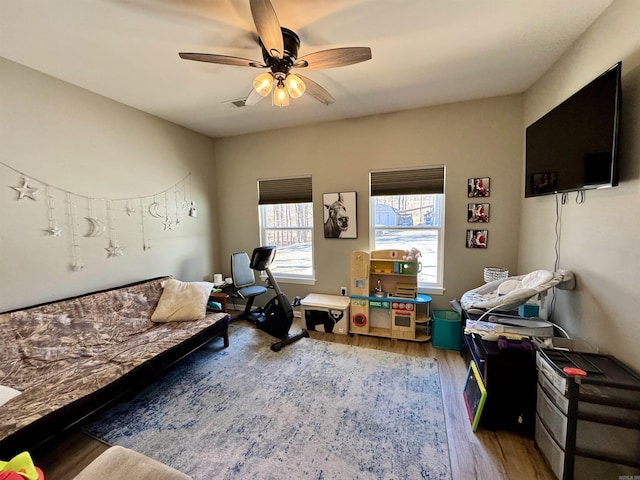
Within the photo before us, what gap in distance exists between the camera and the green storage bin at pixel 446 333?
9.50ft

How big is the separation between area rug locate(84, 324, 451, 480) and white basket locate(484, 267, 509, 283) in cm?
112

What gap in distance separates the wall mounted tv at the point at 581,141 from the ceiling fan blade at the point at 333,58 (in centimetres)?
139

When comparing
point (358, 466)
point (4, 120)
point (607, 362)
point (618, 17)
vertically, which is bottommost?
point (358, 466)

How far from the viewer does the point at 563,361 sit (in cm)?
151

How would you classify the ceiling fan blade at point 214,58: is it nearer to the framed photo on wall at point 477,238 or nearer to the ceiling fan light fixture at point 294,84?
the ceiling fan light fixture at point 294,84

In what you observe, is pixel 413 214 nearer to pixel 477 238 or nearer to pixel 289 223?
pixel 477 238

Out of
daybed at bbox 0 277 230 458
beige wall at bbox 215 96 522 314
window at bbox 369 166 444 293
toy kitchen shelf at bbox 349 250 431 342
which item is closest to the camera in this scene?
daybed at bbox 0 277 230 458

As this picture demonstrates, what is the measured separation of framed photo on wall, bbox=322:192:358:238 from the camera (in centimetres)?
355

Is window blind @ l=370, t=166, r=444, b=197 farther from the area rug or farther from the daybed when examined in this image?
the daybed

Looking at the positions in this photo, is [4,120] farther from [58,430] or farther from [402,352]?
[402,352]

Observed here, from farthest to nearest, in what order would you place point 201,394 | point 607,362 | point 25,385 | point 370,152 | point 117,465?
1. point 370,152
2. point 201,394
3. point 25,385
4. point 607,362
5. point 117,465

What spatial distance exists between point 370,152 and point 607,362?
2.83 meters

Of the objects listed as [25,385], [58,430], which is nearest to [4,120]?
[25,385]

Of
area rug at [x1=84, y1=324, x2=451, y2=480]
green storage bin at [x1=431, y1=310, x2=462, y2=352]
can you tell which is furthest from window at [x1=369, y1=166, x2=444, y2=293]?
area rug at [x1=84, y1=324, x2=451, y2=480]
